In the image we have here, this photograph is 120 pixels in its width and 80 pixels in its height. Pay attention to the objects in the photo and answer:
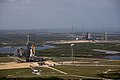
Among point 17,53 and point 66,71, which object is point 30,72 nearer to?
point 66,71

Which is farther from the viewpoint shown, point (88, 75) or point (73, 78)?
point (88, 75)

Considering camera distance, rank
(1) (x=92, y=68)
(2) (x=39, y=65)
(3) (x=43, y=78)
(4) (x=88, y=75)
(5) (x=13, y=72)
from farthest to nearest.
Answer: (2) (x=39, y=65) < (1) (x=92, y=68) < (5) (x=13, y=72) < (4) (x=88, y=75) < (3) (x=43, y=78)

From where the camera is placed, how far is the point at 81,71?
1784 cm

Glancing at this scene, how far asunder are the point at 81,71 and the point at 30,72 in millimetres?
2948

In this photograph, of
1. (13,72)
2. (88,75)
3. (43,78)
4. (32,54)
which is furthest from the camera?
(32,54)

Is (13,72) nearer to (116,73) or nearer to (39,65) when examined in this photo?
(39,65)

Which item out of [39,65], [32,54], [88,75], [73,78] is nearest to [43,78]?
[73,78]

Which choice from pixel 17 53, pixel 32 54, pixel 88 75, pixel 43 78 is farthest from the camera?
pixel 17 53

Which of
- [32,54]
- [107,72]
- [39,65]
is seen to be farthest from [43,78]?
[32,54]

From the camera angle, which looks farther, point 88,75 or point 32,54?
point 32,54

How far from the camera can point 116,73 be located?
16.7 meters

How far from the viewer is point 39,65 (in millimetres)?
20875

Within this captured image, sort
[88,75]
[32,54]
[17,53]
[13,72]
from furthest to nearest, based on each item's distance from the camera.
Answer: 1. [17,53]
2. [32,54]
3. [13,72]
4. [88,75]

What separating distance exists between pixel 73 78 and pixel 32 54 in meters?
9.33
